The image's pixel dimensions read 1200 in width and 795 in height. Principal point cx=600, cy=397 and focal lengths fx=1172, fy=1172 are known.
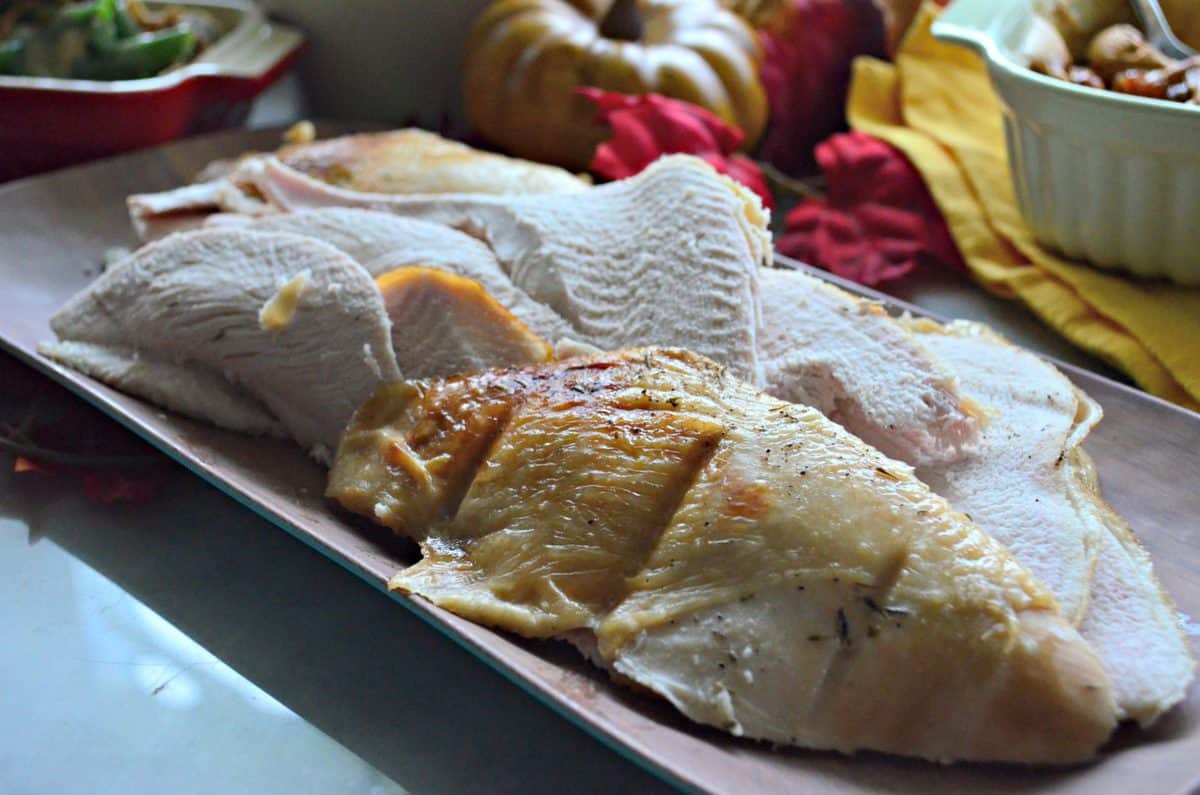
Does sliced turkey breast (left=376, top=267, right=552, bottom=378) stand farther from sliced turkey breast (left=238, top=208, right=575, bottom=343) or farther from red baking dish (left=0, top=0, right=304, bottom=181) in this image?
red baking dish (left=0, top=0, right=304, bottom=181)

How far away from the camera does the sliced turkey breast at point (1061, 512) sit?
1.03 meters

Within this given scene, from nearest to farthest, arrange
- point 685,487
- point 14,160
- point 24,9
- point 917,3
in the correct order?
point 685,487 → point 14,160 → point 24,9 → point 917,3

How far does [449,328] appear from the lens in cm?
141

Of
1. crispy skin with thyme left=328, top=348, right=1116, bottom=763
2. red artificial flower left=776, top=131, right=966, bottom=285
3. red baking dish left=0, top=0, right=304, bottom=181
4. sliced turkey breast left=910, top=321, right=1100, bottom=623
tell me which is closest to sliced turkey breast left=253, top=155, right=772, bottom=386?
crispy skin with thyme left=328, top=348, right=1116, bottom=763

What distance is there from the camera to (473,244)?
1.58m

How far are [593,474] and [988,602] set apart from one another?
0.38m

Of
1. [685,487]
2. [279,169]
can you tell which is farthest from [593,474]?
[279,169]

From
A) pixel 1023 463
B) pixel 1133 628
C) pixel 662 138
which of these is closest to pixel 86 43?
pixel 662 138

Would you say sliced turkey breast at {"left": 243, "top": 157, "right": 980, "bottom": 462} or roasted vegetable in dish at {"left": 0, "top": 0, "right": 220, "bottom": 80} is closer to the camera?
sliced turkey breast at {"left": 243, "top": 157, "right": 980, "bottom": 462}

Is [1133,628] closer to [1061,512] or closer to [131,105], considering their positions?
[1061,512]

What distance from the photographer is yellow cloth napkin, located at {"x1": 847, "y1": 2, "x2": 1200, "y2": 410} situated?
170 cm

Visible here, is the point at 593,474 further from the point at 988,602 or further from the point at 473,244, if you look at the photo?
the point at 473,244

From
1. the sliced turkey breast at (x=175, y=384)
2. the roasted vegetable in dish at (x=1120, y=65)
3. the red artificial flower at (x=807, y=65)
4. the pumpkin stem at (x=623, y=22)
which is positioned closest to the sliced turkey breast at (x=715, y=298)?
the sliced turkey breast at (x=175, y=384)

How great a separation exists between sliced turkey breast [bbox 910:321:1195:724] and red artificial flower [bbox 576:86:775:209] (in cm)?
67
